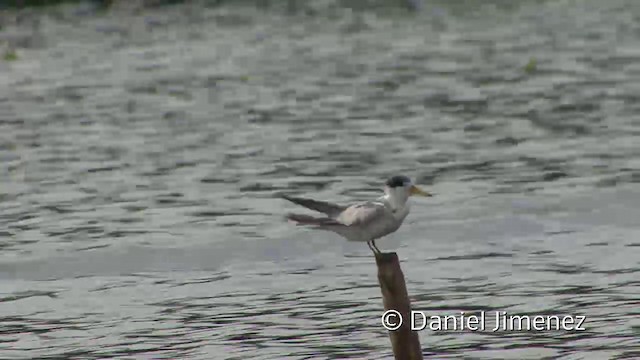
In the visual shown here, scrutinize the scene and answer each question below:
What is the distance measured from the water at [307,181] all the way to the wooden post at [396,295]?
0.14m

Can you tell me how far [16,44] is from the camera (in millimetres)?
40656

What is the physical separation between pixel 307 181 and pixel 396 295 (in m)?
12.8

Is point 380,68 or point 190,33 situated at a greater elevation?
point 190,33

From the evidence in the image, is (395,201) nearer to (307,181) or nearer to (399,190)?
(399,190)

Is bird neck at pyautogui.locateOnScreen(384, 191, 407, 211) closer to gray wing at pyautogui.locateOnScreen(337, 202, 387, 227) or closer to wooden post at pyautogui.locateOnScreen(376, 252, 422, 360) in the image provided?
gray wing at pyautogui.locateOnScreen(337, 202, 387, 227)

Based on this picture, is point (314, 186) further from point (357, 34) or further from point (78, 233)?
point (357, 34)

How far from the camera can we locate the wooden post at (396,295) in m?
10.7

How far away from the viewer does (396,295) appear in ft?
35.3

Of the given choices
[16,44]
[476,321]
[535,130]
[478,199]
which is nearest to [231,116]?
[535,130]

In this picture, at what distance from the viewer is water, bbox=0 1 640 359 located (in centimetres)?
1581

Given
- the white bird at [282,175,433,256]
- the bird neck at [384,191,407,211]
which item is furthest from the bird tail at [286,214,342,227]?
the bird neck at [384,191,407,211]

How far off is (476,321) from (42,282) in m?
5.31

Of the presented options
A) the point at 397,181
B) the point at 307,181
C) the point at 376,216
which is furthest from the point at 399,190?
the point at 307,181

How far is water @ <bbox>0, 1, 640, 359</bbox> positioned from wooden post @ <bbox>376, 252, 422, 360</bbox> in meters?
0.14
